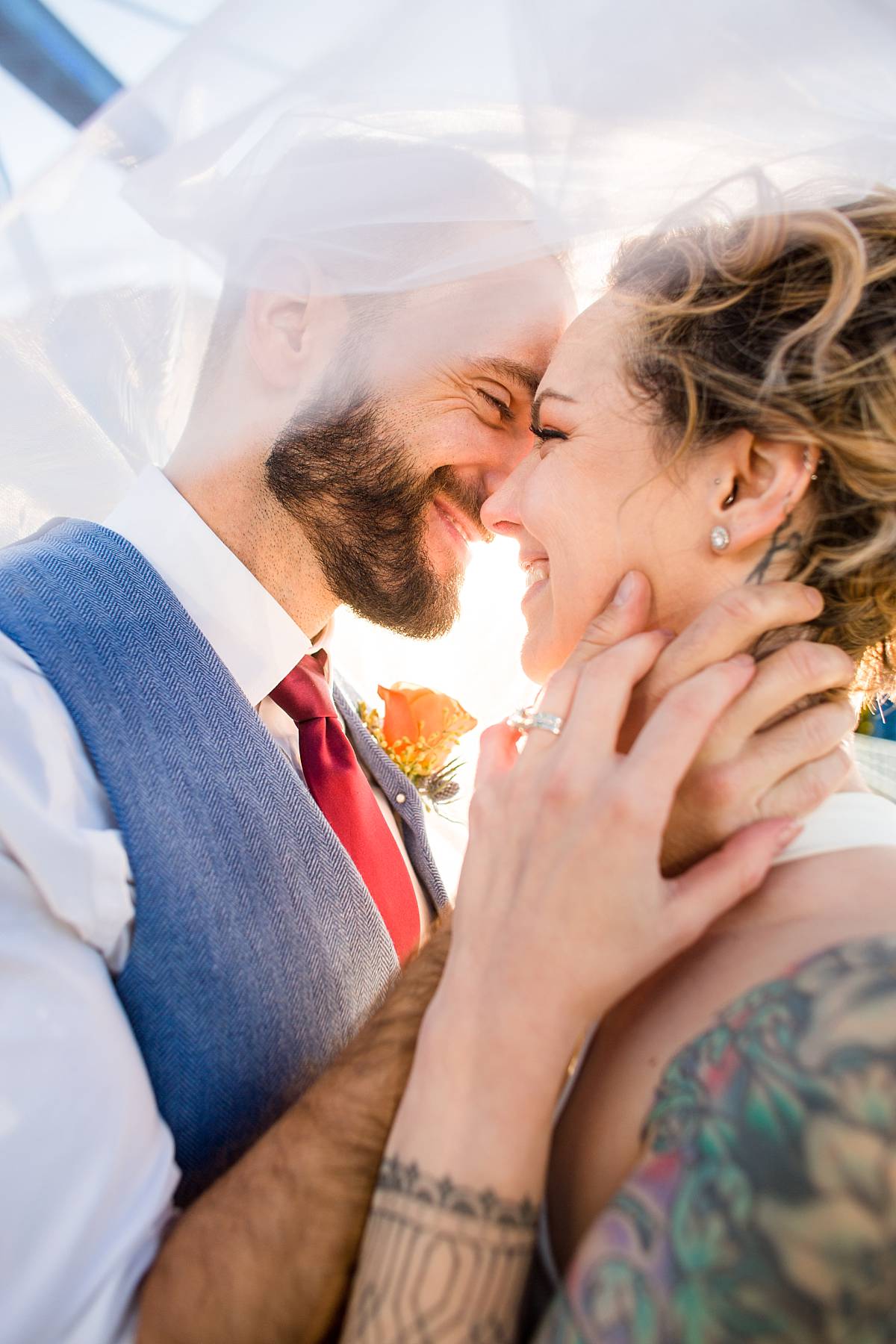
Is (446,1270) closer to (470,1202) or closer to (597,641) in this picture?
(470,1202)

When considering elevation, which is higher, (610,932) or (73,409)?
(73,409)

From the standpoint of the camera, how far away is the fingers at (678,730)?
3.23 ft

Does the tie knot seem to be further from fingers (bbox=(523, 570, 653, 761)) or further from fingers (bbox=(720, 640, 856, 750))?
fingers (bbox=(720, 640, 856, 750))

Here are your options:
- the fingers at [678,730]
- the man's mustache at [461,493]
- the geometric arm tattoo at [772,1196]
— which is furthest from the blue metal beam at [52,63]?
the geometric arm tattoo at [772,1196]

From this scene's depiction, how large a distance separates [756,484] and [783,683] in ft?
1.07

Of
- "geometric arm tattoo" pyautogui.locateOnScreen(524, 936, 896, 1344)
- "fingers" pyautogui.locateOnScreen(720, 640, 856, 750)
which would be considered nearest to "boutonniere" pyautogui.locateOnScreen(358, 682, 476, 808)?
"fingers" pyautogui.locateOnScreen(720, 640, 856, 750)

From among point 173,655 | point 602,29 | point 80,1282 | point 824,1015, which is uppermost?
point 602,29

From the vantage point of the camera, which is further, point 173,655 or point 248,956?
point 173,655

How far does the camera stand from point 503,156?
1.26 meters

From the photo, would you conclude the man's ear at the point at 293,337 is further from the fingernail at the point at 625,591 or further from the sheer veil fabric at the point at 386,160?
the fingernail at the point at 625,591

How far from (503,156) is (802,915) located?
111 centimetres

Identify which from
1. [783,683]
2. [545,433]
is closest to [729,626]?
[783,683]

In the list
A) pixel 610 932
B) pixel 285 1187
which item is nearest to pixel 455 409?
pixel 610 932

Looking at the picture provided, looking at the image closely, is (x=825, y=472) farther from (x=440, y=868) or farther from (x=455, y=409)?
(x=440, y=868)
